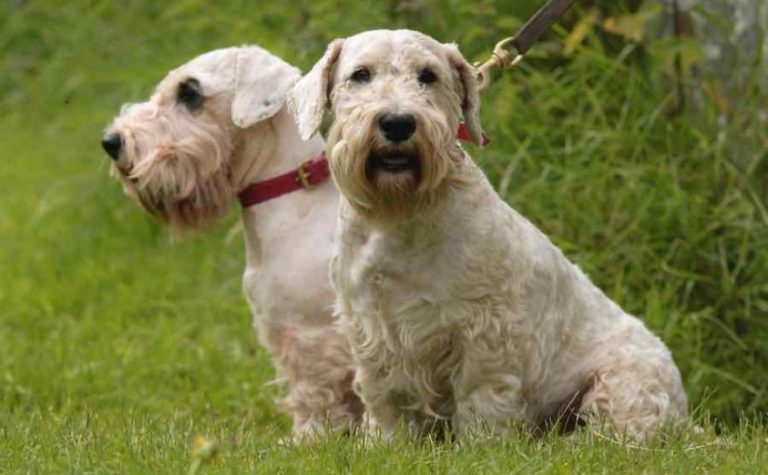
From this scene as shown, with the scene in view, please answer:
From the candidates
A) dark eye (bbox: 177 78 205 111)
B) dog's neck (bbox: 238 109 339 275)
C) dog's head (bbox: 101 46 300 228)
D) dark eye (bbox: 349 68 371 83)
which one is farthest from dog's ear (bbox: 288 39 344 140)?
dark eye (bbox: 177 78 205 111)

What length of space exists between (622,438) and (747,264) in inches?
102

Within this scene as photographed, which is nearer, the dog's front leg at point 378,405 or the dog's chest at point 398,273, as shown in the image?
the dog's chest at point 398,273

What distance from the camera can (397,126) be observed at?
4.72 metres

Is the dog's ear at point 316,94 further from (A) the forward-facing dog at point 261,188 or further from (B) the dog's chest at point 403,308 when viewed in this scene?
(A) the forward-facing dog at point 261,188

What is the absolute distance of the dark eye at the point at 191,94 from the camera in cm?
603

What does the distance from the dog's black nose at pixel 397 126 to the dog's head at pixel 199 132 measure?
4.07 ft

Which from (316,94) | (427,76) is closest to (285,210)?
(316,94)

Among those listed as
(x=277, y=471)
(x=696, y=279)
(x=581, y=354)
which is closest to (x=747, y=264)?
(x=696, y=279)

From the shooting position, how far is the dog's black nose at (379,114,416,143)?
4.71 meters

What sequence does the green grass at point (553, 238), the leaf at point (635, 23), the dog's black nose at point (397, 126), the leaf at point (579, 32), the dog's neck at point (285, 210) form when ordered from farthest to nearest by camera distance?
the leaf at point (579, 32) → the leaf at point (635, 23) → the green grass at point (553, 238) → the dog's neck at point (285, 210) → the dog's black nose at point (397, 126)

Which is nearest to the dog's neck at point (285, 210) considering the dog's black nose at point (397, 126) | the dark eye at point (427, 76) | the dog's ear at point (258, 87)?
the dog's ear at point (258, 87)

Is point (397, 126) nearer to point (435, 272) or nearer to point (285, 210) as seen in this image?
point (435, 272)

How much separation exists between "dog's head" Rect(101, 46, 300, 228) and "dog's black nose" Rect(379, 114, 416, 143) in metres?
1.24

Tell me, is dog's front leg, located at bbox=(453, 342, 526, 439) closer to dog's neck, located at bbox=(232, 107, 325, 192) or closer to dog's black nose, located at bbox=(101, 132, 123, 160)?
dog's neck, located at bbox=(232, 107, 325, 192)
